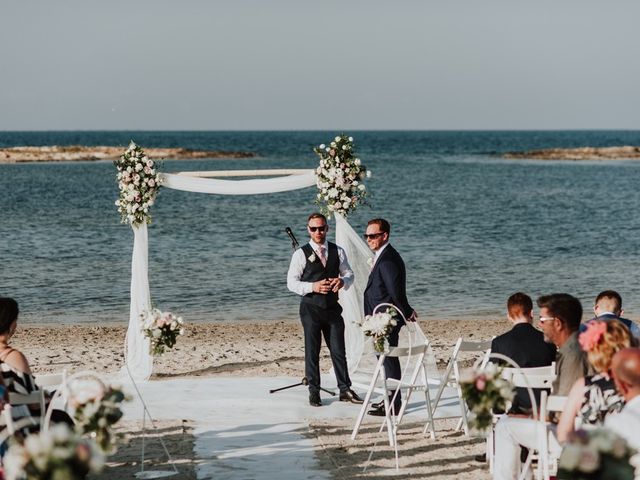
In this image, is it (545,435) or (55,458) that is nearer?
(55,458)

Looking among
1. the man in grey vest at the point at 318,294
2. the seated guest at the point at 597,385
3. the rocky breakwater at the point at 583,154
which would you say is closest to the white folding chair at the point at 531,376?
the seated guest at the point at 597,385

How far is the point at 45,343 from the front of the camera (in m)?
13.7

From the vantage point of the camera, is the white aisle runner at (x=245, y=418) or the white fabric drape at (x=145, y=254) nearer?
the white aisle runner at (x=245, y=418)

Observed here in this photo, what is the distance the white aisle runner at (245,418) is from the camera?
7336 mm

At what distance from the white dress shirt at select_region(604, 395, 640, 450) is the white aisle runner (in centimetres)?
273

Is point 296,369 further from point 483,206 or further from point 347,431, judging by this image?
point 483,206

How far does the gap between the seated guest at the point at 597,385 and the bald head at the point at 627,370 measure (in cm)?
36

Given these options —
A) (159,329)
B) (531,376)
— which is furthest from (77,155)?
(531,376)

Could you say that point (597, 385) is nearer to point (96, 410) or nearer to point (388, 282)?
point (96, 410)

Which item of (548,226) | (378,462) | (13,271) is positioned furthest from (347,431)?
(548,226)

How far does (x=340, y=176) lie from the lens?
10484 millimetres

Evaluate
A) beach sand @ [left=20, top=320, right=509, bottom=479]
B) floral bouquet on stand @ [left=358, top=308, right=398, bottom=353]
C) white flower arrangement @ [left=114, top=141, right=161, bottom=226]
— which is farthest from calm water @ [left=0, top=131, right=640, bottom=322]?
floral bouquet on stand @ [left=358, top=308, right=398, bottom=353]

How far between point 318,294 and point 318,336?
398mm

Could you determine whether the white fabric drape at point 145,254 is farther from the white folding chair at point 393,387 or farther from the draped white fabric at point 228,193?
the white folding chair at point 393,387
